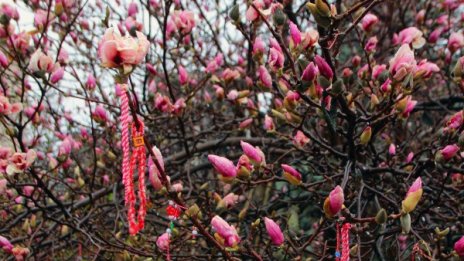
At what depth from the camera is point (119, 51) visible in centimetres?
99

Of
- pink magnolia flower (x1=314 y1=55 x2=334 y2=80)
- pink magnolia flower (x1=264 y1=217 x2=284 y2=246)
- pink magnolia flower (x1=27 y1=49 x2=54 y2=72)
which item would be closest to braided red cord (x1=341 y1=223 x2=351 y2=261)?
pink magnolia flower (x1=264 y1=217 x2=284 y2=246)

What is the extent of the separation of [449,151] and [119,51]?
38.8 inches

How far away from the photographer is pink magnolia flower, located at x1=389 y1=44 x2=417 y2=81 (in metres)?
1.38

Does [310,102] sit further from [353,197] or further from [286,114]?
[353,197]

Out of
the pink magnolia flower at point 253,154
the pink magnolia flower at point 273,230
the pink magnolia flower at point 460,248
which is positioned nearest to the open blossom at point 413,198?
the pink magnolia flower at point 460,248

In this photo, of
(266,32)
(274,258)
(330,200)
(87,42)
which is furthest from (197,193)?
(266,32)

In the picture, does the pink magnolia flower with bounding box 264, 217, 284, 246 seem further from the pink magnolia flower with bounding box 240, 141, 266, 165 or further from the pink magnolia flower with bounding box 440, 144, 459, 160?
the pink magnolia flower with bounding box 440, 144, 459, 160

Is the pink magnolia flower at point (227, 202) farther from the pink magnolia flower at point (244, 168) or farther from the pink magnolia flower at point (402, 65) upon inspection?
the pink magnolia flower at point (402, 65)

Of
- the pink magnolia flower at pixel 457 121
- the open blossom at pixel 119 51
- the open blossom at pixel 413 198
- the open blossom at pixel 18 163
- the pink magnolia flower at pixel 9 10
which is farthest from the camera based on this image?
the pink magnolia flower at pixel 9 10

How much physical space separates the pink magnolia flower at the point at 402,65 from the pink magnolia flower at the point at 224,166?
0.53 meters

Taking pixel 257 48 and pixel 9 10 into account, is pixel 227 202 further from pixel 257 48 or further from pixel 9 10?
pixel 9 10

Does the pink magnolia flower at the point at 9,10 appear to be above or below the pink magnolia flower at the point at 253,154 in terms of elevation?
above

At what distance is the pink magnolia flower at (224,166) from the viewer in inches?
52.8

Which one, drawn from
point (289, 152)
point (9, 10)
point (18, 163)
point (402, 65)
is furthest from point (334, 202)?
point (9, 10)
